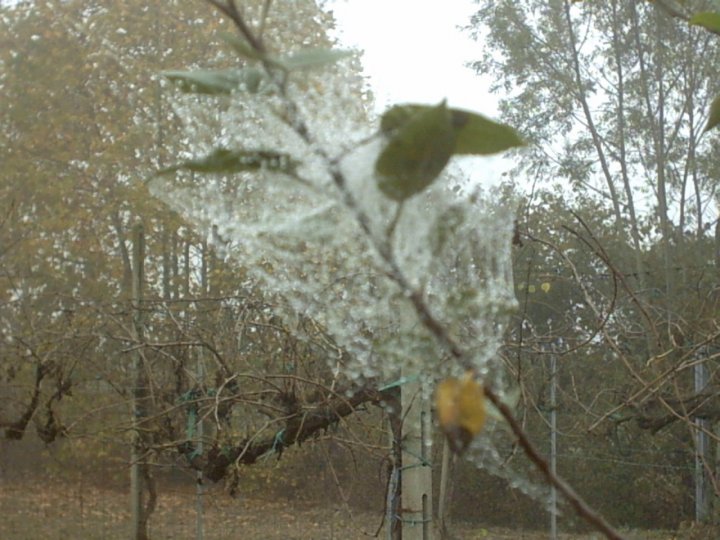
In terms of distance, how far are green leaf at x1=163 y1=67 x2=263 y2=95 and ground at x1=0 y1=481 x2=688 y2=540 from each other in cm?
461

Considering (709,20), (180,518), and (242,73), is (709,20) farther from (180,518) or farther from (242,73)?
(180,518)

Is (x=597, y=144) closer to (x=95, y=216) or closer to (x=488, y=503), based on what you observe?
(x=488, y=503)

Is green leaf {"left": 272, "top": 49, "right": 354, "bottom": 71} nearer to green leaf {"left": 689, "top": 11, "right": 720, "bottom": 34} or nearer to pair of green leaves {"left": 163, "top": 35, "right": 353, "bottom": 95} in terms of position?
pair of green leaves {"left": 163, "top": 35, "right": 353, "bottom": 95}

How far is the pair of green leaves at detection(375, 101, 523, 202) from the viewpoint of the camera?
0.19 meters

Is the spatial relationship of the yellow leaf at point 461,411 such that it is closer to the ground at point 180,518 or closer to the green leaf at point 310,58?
the green leaf at point 310,58

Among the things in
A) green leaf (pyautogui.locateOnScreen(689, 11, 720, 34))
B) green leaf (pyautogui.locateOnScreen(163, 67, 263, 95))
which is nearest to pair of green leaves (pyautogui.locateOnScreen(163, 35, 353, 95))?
green leaf (pyautogui.locateOnScreen(163, 67, 263, 95))

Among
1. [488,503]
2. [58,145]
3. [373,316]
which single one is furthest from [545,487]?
[58,145]

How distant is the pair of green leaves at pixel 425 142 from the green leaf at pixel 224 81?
0.10ft

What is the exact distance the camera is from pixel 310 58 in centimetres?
21

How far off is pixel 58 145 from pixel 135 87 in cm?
Answer: 79

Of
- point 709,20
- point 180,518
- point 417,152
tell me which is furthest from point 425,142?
point 180,518

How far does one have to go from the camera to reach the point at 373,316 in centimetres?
184

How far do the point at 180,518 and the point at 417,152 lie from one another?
592cm

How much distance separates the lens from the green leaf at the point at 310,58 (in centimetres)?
20
